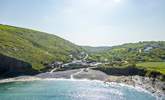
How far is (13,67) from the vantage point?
178 meters

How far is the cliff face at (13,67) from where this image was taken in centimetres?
17338

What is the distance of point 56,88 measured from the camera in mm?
129875

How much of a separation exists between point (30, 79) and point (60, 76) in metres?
18.9

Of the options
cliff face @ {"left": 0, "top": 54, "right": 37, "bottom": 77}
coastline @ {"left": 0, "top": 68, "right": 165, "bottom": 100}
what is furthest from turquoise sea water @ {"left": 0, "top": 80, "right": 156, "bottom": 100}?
cliff face @ {"left": 0, "top": 54, "right": 37, "bottom": 77}

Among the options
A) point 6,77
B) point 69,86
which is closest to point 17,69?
point 6,77

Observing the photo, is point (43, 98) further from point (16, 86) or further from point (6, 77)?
point (6, 77)

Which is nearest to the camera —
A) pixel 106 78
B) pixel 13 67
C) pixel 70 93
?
pixel 70 93

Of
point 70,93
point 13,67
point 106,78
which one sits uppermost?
point 13,67

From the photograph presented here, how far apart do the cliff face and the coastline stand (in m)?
10.3

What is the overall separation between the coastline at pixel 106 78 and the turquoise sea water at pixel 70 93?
7.38 meters

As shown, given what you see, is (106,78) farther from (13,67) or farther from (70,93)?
(13,67)

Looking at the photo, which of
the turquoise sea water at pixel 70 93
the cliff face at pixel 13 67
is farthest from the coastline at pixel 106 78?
the cliff face at pixel 13 67

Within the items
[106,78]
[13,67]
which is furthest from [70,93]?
[13,67]

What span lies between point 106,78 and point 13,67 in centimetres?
6090
